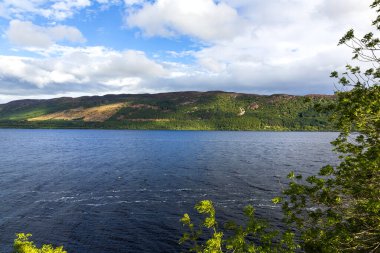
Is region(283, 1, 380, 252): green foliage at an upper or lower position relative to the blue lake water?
upper

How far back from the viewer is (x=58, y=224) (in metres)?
54.2

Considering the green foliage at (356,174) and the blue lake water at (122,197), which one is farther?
the blue lake water at (122,197)

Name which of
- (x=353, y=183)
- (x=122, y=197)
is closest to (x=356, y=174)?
(x=353, y=183)

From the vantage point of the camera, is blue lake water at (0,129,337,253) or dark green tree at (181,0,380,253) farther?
blue lake water at (0,129,337,253)

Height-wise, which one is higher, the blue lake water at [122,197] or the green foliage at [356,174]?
the green foliage at [356,174]

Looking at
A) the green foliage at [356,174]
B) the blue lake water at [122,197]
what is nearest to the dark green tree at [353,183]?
the green foliage at [356,174]

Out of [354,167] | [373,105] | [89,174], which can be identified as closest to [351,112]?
[373,105]

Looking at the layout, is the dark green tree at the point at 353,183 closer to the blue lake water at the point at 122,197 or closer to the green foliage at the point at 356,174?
the green foliage at the point at 356,174

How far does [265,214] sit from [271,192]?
17411 mm

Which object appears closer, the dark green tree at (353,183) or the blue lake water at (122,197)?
the dark green tree at (353,183)

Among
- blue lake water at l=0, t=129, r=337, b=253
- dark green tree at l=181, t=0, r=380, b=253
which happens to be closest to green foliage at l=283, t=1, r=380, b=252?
dark green tree at l=181, t=0, r=380, b=253

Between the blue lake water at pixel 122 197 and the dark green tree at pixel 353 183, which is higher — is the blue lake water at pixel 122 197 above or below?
below

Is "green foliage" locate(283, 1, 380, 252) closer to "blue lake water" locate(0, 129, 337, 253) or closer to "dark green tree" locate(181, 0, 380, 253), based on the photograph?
"dark green tree" locate(181, 0, 380, 253)

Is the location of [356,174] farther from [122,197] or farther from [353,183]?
[122,197]
